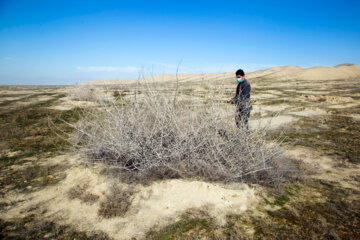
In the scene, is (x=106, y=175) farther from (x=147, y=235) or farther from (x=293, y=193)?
(x=293, y=193)

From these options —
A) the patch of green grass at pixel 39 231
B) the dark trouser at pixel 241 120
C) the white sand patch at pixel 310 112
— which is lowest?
the patch of green grass at pixel 39 231

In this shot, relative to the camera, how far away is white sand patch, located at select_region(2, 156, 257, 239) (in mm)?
2186

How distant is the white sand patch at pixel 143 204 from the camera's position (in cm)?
219

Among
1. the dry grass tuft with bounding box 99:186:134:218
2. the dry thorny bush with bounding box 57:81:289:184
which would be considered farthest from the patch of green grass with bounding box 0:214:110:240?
the dry thorny bush with bounding box 57:81:289:184

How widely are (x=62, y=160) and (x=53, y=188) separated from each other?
41.9 inches

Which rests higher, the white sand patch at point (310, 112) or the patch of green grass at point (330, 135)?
the white sand patch at point (310, 112)

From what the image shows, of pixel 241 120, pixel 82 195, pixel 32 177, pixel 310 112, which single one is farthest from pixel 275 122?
pixel 32 177

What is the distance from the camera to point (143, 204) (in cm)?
247

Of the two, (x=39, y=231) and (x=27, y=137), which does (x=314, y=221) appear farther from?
(x=27, y=137)

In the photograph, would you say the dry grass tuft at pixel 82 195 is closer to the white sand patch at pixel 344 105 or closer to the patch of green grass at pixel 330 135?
the patch of green grass at pixel 330 135

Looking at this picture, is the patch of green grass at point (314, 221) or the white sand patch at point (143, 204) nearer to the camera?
the patch of green grass at point (314, 221)

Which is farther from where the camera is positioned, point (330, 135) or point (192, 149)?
point (330, 135)

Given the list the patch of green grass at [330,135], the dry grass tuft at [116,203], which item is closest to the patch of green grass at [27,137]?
the dry grass tuft at [116,203]

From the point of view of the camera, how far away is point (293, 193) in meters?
2.71
